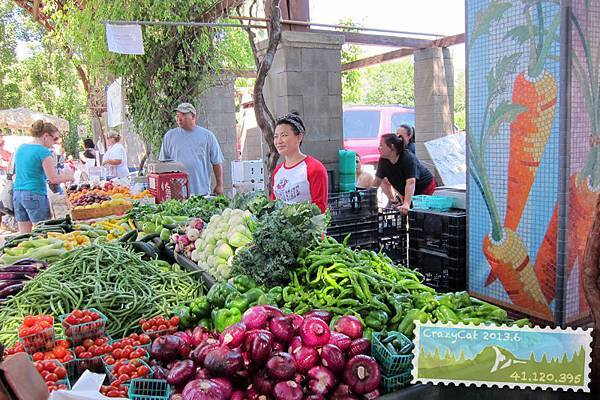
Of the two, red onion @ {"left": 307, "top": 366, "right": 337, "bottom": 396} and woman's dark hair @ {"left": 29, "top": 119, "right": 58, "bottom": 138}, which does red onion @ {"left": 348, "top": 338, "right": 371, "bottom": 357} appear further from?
woman's dark hair @ {"left": 29, "top": 119, "right": 58, "bottom": 138}

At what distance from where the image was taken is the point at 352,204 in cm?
540

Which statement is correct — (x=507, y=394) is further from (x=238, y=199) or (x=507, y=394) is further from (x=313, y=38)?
(x=313, y=38)

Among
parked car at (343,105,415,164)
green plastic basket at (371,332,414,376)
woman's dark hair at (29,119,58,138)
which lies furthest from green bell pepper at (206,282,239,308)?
parked car at (343,105,415,164)

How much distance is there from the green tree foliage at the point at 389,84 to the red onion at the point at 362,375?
50178 millimetres

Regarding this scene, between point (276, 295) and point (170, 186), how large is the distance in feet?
13.8

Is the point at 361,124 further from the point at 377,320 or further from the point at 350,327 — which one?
the point at 350,327

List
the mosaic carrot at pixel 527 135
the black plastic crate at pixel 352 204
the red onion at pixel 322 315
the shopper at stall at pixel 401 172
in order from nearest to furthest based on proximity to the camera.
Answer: the red onion at pixel 322 315, the mosaic carrot at pixel 527 135, the black plastic crate at pixel 352 204, the shopper at stall at pixel 401 172

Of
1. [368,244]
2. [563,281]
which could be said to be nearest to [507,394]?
[563,281]

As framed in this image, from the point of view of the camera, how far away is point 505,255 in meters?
4.14

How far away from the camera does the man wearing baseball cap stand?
7.21 metres

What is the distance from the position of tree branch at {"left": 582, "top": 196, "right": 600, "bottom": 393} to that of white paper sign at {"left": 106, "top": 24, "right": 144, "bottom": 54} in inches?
262

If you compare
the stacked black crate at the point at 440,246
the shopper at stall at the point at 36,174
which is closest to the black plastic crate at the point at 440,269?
the stacked black crate at the point at 440,246

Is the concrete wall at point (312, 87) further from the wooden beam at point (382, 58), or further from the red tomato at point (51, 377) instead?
the red tomato at point (51, 377)

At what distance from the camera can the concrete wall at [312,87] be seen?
6.39 m
